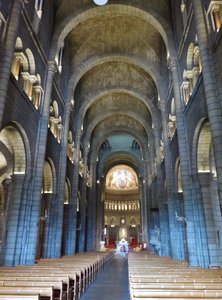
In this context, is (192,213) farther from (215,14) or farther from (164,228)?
(164,228)

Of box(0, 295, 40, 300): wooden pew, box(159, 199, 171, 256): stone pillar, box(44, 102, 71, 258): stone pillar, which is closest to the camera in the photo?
box(0, 295, 40, 300): wooden pew

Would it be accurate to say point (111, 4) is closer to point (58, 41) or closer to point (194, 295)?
point (58, 41)

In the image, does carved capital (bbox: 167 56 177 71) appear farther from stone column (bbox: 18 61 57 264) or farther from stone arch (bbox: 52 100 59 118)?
stone arch (bbox: 52 100 59 118)

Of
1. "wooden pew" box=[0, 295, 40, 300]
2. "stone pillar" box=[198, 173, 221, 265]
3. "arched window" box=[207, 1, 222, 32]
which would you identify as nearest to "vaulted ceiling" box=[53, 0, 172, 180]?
"arched window" box=[207, 1, 222, 32]

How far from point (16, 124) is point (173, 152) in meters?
12.8

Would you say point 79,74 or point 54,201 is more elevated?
point 79,74

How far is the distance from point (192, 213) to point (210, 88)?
752 centimetres

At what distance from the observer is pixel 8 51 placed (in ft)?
39.7

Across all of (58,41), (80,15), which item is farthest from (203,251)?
(80,15)

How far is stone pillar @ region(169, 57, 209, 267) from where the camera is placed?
1380cm

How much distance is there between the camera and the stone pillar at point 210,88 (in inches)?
406

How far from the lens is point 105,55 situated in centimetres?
2767

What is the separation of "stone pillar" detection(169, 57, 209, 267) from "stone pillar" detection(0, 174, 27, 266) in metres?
9.68

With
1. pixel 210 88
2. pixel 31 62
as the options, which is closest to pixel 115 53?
pixel 31 62
